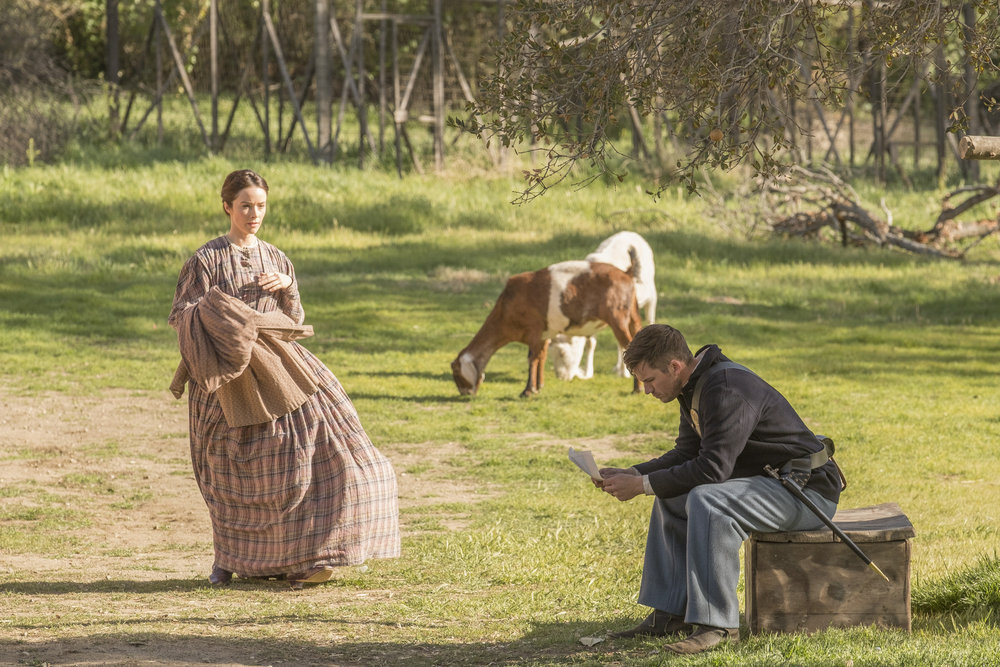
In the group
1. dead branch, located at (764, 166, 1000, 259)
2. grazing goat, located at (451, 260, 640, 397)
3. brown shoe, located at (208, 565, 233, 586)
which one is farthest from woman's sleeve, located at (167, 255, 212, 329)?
dead branch, located at (764, 166, 1000, 259)

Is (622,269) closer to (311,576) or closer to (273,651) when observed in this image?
(311,576)

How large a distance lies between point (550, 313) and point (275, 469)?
6437 mm

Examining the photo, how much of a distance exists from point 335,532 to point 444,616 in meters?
0.85

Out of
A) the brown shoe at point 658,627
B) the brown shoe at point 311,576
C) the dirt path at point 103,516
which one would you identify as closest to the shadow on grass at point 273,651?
the dirt path at point 103,516

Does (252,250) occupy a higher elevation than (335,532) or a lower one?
higher

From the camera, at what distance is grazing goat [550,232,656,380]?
14.1m

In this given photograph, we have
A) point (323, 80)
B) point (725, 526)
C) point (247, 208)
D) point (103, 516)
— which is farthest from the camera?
point (323, 80)

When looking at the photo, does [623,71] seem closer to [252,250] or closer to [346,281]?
[252,250]

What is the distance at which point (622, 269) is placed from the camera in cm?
1406

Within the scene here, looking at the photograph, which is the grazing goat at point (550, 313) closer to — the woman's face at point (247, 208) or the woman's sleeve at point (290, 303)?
the woman's sleeve at point (290, 303)

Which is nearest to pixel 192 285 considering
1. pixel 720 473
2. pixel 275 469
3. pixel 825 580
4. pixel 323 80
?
pixel 275 469

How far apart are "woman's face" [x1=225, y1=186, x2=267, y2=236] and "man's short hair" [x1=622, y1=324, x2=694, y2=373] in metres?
2.54

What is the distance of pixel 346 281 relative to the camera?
19406 millimetres

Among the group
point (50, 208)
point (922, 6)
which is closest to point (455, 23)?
point (50, 208)
